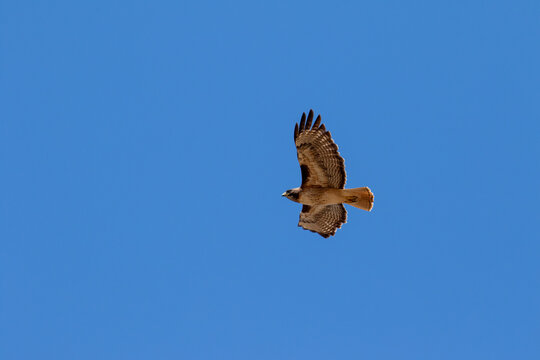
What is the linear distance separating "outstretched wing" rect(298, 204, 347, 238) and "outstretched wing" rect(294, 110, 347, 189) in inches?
51.0

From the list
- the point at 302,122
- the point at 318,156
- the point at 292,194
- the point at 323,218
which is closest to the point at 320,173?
the point at 318,156

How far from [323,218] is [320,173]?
1893 mm

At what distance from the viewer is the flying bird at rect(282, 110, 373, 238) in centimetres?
1450

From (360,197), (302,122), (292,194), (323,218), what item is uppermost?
(302,122)

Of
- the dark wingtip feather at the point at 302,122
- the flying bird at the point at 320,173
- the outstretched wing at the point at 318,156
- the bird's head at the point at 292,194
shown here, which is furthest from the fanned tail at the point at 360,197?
the dark wingtip feather at the point at 302,122

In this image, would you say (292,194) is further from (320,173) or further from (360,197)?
(360,197)

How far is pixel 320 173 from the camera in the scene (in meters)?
15.0

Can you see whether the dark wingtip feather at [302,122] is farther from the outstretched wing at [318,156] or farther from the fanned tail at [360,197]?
the fanned tail at [360,197]

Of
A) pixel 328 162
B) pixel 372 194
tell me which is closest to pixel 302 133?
pixel 328 162

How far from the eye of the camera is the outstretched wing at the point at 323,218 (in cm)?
1633

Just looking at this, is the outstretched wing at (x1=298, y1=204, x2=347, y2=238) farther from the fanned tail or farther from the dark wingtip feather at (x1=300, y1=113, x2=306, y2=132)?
the dark wingtip feather at (x1=300, y1=113, x2=306, y2=132)

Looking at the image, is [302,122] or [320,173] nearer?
[302,122]

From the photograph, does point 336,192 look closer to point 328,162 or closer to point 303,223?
point 328,162

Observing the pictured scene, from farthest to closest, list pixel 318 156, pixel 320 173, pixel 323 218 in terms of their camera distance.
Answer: pixel 323 218 → pixel 320 173 → pixel 318 156
